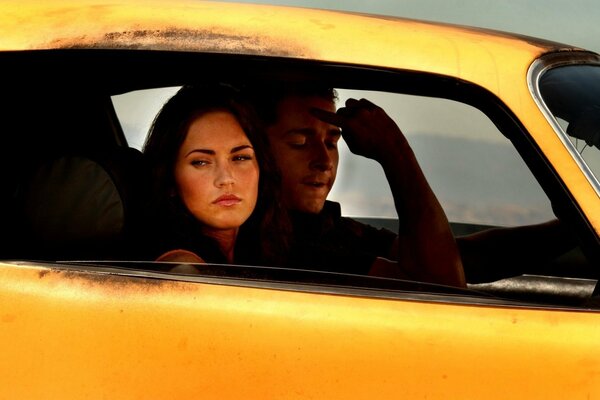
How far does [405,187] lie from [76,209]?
765mm

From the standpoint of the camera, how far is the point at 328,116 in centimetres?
339

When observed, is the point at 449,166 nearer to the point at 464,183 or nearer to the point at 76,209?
the point at 464,183

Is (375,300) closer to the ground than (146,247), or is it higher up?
closer to the ground

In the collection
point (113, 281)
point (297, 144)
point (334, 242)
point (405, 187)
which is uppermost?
point (297, 144)

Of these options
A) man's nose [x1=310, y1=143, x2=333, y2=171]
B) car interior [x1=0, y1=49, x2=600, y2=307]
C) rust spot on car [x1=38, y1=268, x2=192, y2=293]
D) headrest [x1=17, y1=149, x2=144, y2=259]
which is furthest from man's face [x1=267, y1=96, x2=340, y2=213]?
rust spot on car [x1=38, y1=268, x2=192, y2=293]

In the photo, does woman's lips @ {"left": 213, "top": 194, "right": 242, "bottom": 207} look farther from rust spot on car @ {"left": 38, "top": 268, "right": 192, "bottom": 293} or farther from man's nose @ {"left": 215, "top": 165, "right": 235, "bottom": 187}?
rust spot on car @ {"left": 38, "top": 268, "right": 192, "bottom": 293}

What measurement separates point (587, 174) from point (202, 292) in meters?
0.87

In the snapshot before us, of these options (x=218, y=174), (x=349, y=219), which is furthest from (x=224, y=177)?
(x=349, y=219)

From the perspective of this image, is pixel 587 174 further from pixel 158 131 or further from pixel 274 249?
pixel 158 131

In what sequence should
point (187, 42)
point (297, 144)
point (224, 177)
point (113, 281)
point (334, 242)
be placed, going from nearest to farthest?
point (113, 281), point (187, 42), point (334, 242), point (224, 177), point (297, 144)

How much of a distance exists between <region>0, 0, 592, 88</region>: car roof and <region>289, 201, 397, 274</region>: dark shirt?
42 centimetres

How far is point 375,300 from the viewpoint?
3031 mm

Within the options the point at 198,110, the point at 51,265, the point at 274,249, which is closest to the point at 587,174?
the point at 274,249

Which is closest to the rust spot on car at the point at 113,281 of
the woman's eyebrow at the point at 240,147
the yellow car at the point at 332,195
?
the yellow car at the point at 332,195
